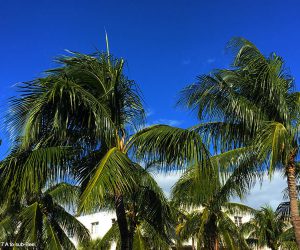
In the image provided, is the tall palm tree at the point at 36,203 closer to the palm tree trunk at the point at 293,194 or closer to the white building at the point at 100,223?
the palm tree trunk at the point at 293,194

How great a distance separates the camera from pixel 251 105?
14023mm

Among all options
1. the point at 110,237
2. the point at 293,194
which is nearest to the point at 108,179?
the point at 293,194

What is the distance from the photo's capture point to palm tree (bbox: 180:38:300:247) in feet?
44.8

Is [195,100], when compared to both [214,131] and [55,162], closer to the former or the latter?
[214,131]

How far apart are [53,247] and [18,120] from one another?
23.0ft

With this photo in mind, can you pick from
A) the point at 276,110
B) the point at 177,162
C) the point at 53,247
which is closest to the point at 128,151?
the point at 177,162

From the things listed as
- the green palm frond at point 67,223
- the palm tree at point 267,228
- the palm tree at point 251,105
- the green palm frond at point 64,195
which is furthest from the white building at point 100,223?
the palm tree at point 251,105

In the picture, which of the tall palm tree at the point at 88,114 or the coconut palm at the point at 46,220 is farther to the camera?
the coconut palm at the point at 46,220

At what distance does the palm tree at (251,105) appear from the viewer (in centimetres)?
1366

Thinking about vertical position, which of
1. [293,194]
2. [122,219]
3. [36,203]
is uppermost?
[36,203]

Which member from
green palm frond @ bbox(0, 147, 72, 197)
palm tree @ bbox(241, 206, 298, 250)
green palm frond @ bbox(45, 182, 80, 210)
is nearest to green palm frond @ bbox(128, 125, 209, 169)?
green palm frond @ bbox(0, 147, 72, 197)

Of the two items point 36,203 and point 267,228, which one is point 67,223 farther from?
point 267,228

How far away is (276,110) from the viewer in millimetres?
14008

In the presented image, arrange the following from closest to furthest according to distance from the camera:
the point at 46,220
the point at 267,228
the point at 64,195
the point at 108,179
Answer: the point at 108,179 → the point at 46,220 → the point at 64,195 → the point at 267,228
